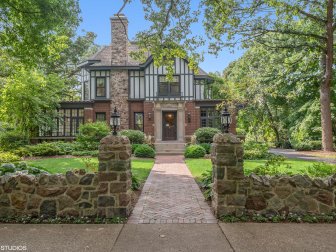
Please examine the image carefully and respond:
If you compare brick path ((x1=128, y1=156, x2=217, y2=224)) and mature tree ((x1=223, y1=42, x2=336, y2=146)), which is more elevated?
mature tree ((x1=223, y1=42, x2=336, y2=146))

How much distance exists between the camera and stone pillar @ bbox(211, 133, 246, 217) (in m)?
4.63

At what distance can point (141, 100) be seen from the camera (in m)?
20.5

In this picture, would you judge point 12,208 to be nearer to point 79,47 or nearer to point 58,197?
point 58,197

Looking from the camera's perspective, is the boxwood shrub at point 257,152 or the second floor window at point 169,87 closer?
the boxwood shrub at point 257,152

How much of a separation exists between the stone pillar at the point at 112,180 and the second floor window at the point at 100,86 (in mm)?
16925

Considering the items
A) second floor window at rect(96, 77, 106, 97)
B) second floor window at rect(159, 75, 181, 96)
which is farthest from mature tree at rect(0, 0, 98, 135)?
second floor window at rect(159, 75, 181, 96)

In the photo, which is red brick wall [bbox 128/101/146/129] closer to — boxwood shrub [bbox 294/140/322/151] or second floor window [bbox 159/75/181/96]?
second floor window [bbox 159/75/181/96]

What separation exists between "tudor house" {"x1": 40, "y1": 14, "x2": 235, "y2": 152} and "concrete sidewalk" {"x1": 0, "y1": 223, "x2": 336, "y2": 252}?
→ 15.6 meters

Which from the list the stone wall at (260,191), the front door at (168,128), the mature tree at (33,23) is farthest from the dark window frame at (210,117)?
the stone wall at (260,191)

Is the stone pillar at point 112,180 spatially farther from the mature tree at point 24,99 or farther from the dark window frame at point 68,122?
the dark window frame at point 68,122

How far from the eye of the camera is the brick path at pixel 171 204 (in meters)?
4.67

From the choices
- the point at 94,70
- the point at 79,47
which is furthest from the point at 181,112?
the point at 79,47

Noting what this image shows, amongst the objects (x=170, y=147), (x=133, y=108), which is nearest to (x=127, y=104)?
(x=133, y=108)

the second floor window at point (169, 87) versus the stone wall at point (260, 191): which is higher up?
the second floor window at point (169, 87)
